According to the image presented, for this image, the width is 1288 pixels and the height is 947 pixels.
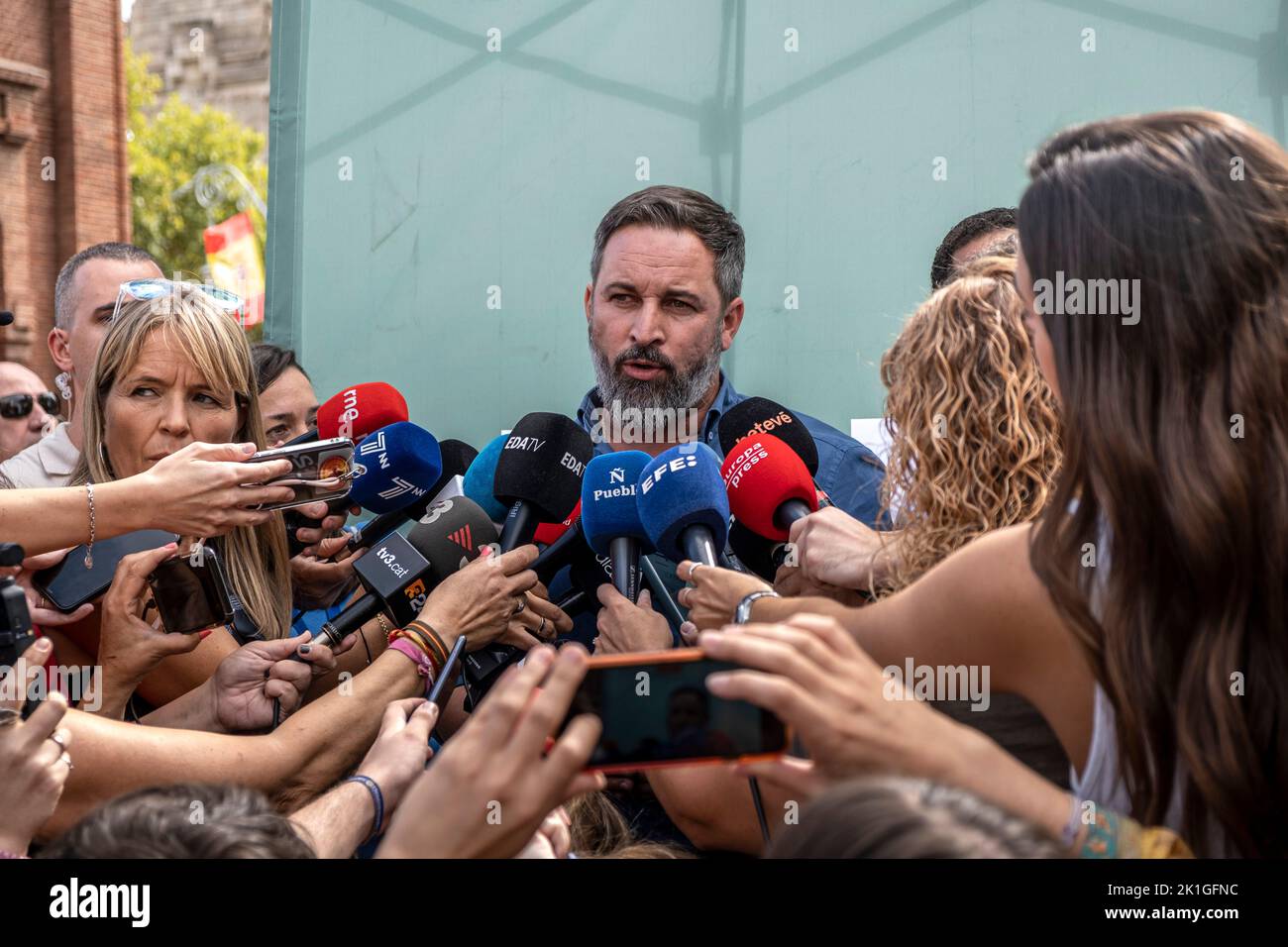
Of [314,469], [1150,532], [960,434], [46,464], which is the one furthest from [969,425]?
[46,464]

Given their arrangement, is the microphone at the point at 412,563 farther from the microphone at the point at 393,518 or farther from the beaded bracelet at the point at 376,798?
the beaded bracelet at the point at 376,798

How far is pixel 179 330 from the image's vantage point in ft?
9.05

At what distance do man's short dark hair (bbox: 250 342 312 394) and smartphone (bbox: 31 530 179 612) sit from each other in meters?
1.40

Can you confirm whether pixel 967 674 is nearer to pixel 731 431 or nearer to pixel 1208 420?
pixel 1208 420

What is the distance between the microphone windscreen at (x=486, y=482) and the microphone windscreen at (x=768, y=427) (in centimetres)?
48

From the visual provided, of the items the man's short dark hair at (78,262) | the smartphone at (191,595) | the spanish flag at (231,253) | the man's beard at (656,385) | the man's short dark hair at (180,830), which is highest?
the spanish flag at (231,253)

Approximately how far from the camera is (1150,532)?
4.24 feet

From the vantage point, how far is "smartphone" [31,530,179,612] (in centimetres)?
227

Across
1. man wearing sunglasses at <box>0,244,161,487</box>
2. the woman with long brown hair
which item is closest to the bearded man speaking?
man wearing sunglasses at <box>0,244,161,487</box>

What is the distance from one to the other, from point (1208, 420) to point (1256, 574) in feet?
0.54

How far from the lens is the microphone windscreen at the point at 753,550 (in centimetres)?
237

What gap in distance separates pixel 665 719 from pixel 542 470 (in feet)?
4.39

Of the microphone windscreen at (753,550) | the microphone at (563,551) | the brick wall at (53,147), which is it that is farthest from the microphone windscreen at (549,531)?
the brick wall at (53,147)
